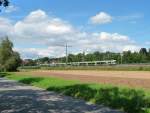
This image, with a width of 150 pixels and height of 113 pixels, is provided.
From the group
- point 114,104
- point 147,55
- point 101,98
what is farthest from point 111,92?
point 147,55

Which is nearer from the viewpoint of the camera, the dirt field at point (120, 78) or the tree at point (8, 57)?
the dirt field at point (120, 78)

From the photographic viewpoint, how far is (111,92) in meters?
23.6

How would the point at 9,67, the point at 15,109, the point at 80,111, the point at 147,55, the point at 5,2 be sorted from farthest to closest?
1. the point at 147,55
2. the point at 9,67
3. the point at 15,109
4. the point at 80,111
5. the point at 5,2

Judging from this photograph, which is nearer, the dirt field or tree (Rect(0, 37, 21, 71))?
the dirt field

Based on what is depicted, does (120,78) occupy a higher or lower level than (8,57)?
lower

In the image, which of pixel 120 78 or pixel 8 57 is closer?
pixel 120 78

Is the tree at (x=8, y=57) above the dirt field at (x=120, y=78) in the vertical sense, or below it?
above

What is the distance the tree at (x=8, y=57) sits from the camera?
13425 centimetres

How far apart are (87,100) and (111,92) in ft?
4.55

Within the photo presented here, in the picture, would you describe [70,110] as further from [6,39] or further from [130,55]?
[130,55]

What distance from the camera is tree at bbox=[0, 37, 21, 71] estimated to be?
134250 millimetres

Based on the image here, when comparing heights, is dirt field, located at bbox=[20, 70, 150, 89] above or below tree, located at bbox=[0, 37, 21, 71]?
below

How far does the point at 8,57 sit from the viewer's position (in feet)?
447

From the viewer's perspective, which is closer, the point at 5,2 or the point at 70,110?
the point at 5,2
